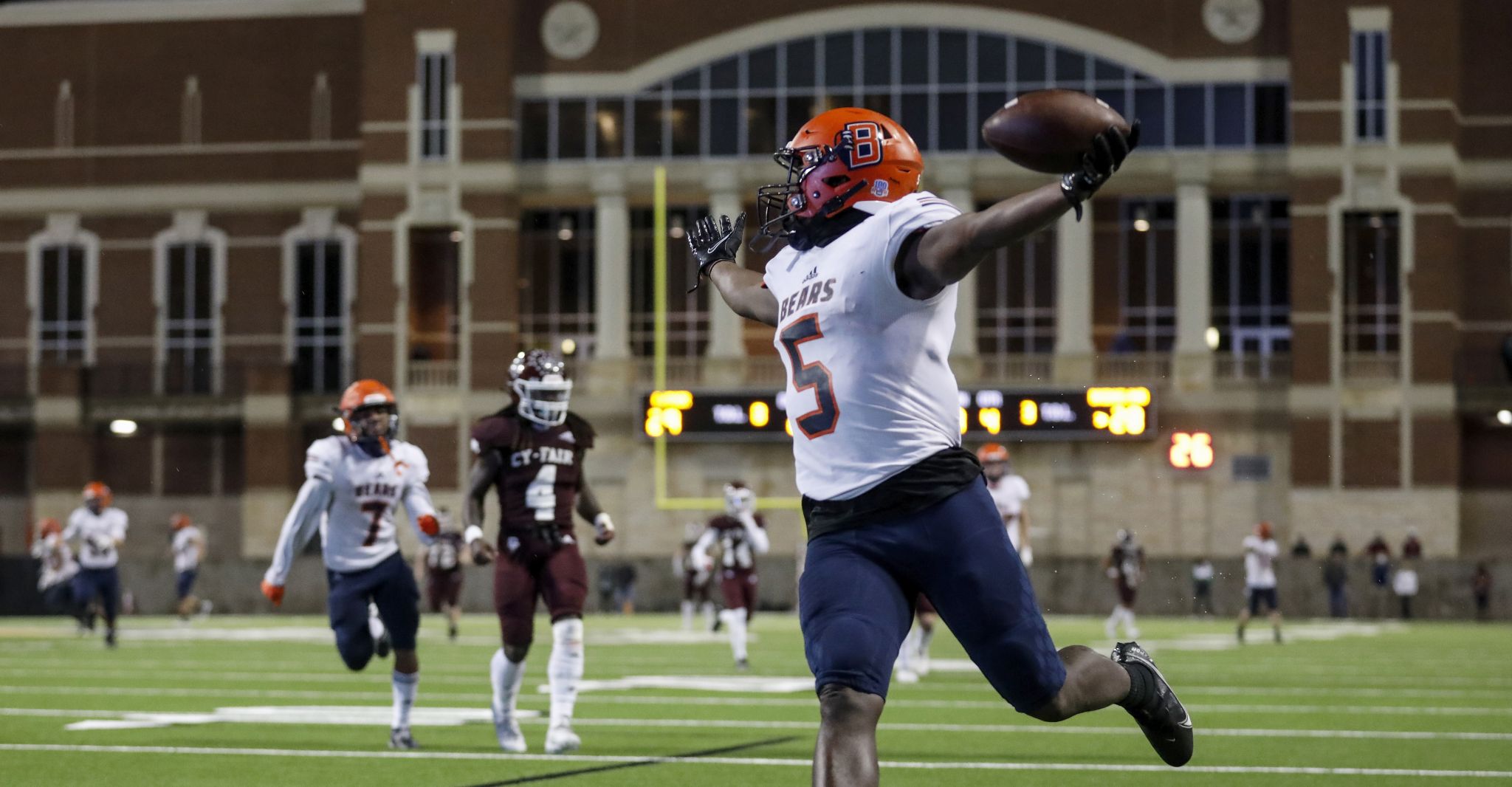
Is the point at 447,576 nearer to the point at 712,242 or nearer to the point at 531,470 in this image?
the point at 531,470

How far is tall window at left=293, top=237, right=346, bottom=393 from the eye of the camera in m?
52.6

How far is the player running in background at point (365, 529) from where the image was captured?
11875mm

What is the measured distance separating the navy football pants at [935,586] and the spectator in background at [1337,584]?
1418 inches

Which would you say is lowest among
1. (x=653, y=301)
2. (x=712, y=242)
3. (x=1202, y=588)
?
(x=1202, y=588)

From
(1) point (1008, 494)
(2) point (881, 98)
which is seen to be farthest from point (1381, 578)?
(1) point (1008, 494)

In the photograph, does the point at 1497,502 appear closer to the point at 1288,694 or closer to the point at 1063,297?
the point at 1063,297

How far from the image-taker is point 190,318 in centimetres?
5384

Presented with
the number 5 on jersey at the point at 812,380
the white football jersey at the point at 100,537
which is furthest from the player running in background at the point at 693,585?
the number 5 on jersey at the point at 812,380

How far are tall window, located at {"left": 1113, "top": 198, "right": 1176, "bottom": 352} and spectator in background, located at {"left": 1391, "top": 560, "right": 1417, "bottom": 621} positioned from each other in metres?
9.27

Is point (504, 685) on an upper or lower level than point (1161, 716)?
lower

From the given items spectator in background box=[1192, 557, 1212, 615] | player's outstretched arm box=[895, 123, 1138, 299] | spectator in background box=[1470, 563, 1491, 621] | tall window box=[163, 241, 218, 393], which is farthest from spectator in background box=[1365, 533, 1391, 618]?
player's outstretched arm box=[895, 123, 1138, 299]

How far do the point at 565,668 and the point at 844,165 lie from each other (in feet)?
18.4

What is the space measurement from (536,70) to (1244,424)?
17.9 m

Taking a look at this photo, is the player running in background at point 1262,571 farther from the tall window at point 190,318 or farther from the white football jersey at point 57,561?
the tall window at point 190,318
